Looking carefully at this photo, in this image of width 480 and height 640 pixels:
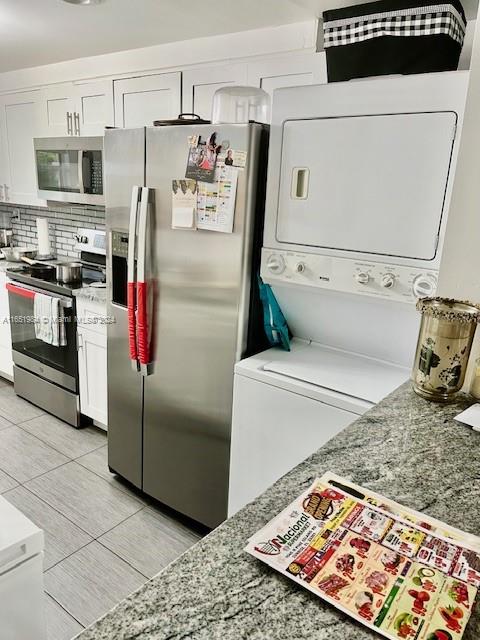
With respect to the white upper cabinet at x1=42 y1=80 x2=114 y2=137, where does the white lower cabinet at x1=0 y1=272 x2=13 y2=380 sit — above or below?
below

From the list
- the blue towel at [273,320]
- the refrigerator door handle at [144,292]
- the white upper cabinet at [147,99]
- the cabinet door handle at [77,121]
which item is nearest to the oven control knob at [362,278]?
the blue towel at [273,320]

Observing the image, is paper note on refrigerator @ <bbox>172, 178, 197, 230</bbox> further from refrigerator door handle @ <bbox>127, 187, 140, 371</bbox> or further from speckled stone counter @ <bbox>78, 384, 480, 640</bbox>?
speckled stone counter @ <bbox>78, 384, 480, 640</bbox>

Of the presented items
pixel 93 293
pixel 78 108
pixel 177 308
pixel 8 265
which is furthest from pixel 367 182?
pixel 8 265

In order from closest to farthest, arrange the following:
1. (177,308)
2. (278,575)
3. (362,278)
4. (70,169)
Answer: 1. (278,575)
2. (362,278)
3. (177,308)
4. (70,169)

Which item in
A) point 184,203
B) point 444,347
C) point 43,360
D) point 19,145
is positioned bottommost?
point 43,360

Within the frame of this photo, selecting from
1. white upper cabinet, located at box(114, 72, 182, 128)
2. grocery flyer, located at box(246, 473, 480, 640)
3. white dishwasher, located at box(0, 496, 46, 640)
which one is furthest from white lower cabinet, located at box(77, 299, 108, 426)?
grocery flyer, located at box(246, 473, 480, 640)

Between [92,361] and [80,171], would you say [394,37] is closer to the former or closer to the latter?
[80,171]

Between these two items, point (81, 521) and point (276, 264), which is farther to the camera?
point (81, 521)

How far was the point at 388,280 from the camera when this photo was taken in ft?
5.41

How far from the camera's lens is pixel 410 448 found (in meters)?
1.03

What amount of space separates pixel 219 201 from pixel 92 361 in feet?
5.14

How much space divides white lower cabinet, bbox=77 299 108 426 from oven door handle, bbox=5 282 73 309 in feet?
0.26

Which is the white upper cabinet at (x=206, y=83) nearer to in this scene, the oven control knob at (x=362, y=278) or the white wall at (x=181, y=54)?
the white wall at (x=181, y=54)

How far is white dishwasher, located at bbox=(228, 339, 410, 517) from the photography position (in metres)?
1.73
